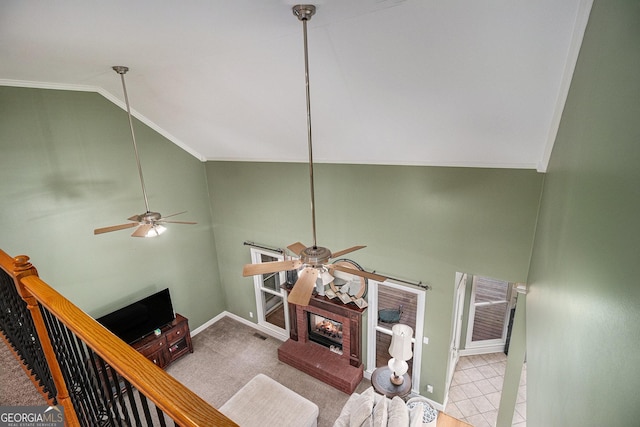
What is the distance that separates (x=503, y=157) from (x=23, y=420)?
4.58 m

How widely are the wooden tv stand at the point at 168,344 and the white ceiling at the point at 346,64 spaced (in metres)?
4.15

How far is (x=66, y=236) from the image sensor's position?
16.0ft

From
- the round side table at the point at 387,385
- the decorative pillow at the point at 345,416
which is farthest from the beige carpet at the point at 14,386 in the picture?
the round side table at the point at 387,385

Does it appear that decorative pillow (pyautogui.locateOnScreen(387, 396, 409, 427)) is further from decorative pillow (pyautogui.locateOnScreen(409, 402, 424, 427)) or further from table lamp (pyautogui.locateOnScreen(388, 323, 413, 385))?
table lamp (pyautogui.locateOnScreen(388, 323, 413, 385))

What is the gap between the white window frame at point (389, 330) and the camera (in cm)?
488

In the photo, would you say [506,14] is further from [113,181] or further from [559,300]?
[113,181]

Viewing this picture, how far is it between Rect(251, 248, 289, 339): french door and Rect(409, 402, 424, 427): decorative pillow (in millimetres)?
3100

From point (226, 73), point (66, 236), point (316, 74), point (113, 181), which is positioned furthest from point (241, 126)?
point (66, 236)

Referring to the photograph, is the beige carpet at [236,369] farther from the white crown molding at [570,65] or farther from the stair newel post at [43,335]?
the white crown molding at [570,65]

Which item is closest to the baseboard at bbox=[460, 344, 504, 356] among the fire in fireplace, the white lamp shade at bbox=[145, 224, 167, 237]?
the fire in fireplace

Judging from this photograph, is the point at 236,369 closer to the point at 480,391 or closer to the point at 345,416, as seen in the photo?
the point at 345,416

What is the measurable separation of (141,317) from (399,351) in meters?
4.62

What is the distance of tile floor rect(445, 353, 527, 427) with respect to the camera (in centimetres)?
510

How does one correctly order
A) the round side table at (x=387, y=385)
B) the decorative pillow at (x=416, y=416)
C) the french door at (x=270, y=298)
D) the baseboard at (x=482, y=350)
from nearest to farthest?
1. the decorative pillow at (x=416, y=416)
2. the round side table at (x=387, y=385)
3. the baseboard at (x=482, y=350)
4. the french door at (x=270, y=298)
